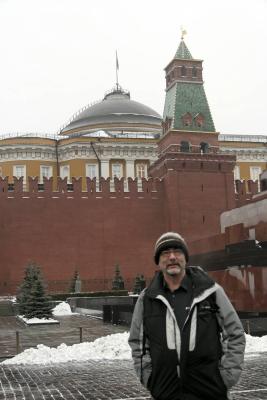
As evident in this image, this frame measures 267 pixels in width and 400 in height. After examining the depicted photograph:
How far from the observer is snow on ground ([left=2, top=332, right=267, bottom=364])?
886cm

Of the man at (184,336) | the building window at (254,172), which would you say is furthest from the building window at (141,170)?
the man at (184,336)

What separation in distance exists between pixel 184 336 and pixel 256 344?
7.30m

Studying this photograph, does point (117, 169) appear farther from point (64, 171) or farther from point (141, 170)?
point (64, 171)

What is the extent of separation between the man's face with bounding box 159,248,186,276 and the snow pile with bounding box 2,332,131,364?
20.8 feet

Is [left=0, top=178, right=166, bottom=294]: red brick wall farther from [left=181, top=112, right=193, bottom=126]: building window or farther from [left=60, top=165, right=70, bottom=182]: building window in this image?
[left=60, top=165, right=70, bottom=182]: building window

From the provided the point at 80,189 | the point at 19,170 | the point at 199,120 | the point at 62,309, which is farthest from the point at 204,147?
the point at 19,170

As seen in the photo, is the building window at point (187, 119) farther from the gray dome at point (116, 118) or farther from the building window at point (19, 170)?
the building window at point (19, 170)

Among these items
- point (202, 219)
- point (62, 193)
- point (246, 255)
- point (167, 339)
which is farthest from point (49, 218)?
point (167, 339)

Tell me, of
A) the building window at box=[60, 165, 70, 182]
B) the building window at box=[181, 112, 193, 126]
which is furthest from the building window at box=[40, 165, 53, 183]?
the building window at box=[181, 112, 193, 126]

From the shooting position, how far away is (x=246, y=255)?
13.9 meters

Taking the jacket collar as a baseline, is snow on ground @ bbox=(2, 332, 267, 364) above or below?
below

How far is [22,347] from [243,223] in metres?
7.93

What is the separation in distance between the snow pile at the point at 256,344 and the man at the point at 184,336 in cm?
674

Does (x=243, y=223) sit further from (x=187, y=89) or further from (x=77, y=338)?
(x=187, y=89)
